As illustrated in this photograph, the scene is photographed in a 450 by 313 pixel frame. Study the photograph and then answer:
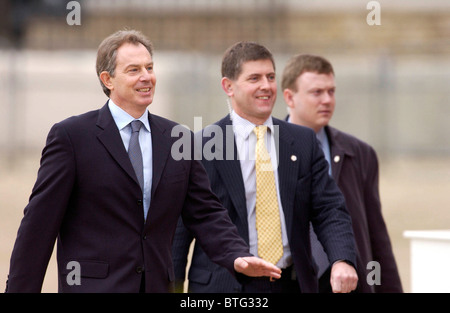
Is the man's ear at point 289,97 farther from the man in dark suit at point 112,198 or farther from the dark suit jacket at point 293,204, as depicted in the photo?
the man in dark suit at point 112,198

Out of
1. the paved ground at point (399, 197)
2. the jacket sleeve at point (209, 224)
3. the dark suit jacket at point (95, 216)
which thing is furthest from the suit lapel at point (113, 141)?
the paved ground at point (399, 197)

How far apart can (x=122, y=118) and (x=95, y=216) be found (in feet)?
1.33

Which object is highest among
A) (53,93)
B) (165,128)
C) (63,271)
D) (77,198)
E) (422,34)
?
(422,34)

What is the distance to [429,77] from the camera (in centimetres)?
1758

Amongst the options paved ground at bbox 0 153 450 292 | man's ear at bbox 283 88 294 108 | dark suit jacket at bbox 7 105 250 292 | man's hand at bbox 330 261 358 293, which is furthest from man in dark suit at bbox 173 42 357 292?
paved ground at bbox 0 153 450 292

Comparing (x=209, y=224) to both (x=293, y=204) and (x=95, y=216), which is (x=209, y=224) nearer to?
(x=95, y=216)

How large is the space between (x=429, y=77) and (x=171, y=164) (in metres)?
14.9

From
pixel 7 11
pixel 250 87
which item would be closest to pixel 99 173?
pixel 250 87

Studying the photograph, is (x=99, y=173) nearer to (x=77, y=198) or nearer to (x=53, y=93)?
(x=77, y=198)

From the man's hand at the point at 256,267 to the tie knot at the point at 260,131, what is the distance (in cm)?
108

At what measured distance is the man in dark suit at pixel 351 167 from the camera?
490cm

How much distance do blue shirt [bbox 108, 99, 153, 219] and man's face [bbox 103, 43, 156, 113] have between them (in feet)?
0.10

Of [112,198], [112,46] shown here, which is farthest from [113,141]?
[112,46]

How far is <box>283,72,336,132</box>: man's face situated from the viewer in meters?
5.15
